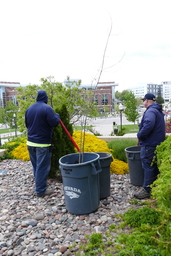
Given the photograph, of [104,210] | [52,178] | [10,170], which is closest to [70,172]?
[104,210]

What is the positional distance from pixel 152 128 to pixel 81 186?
1467 mm

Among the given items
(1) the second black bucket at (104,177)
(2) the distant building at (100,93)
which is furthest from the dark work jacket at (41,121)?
(1) the second black bucket at (104,177)

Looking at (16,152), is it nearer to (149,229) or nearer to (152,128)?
(152,128)

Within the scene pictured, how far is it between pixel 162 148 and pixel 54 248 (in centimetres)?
181

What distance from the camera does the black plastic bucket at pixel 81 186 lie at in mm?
3248

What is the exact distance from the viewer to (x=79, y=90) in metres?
10.7

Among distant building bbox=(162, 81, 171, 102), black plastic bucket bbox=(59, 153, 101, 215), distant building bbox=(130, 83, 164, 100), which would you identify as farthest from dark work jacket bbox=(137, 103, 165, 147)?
distant building bbox=(162, 81, 171, 102)

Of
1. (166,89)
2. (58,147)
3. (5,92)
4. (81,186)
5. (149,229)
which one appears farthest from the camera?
(166,89)

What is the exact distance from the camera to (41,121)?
4.00 metres

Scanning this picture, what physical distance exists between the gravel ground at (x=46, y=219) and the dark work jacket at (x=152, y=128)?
108 centimetres

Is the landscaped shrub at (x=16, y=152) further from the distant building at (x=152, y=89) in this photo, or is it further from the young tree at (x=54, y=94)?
the distant building at (x=152, y=89)

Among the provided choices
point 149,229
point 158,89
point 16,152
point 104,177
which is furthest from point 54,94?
point 158,89

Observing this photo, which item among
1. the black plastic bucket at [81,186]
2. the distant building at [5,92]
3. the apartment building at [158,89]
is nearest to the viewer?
the black plastic bucket at [81,186]

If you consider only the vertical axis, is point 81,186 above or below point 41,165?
below
